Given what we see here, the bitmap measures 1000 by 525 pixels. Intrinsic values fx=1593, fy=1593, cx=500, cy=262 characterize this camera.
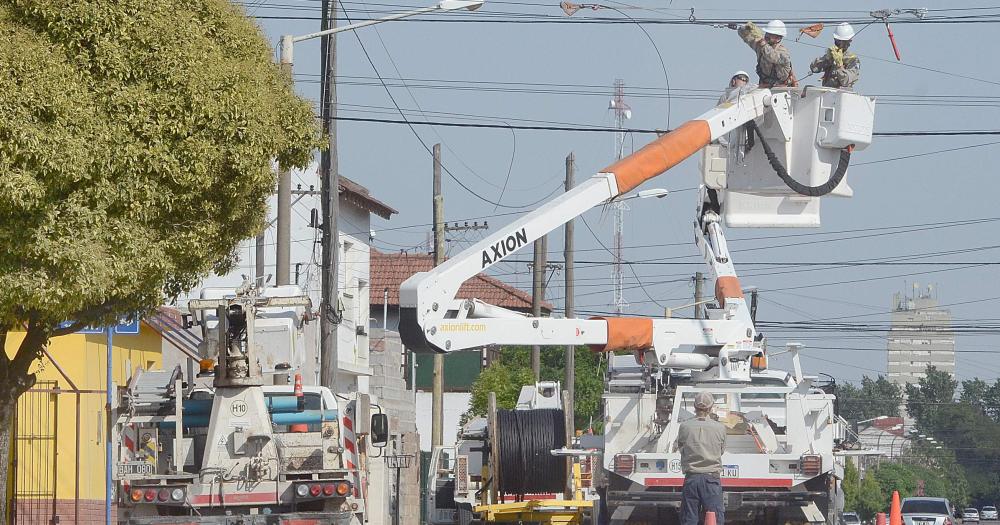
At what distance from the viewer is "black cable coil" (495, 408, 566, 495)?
18453 mm

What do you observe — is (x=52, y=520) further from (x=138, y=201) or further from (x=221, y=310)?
(x=138, y=201)

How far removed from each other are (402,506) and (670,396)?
2125 cm

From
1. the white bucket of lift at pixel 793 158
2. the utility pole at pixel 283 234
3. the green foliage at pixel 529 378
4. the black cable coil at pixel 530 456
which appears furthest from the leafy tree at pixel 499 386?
the white bucket of lift at pixel 793 158

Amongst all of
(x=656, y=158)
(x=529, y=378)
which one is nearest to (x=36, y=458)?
(x=656, y=158)

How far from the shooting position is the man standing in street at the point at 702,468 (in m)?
13.6

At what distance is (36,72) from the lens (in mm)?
12258

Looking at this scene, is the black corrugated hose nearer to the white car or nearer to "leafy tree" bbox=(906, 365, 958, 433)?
the white car

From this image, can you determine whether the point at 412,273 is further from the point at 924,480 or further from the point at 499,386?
the point at 924,480

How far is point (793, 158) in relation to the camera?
1795cm

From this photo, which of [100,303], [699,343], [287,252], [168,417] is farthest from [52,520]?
[699,343]

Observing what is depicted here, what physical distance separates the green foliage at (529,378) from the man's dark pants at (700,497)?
36.3m

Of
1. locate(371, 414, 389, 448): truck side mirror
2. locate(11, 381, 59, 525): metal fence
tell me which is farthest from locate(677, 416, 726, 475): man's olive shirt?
locate(11, 381, 59, 525): metal fence

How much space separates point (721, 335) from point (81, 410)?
9.78 m

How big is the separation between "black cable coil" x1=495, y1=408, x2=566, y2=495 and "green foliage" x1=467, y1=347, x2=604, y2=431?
3131cm
